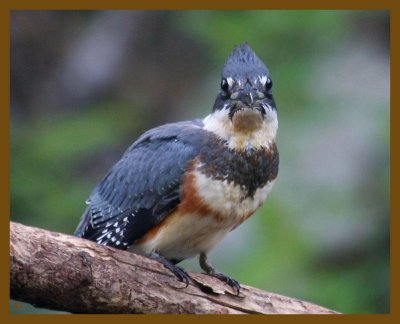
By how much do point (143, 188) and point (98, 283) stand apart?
25.8 inches

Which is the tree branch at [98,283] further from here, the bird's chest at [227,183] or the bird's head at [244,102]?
the bird's head at [244,102]

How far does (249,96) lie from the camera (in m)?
3.38

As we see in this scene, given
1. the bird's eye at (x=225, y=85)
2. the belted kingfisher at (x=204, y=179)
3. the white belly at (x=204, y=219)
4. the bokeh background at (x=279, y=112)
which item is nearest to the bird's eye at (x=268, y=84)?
the belted kingfisher at (x=204, y=179)

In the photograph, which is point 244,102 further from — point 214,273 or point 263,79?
point 214,273

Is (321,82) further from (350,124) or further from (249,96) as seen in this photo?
(249,96)

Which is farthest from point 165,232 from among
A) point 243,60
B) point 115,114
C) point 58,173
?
point 115,114

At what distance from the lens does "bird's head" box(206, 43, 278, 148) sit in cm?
341

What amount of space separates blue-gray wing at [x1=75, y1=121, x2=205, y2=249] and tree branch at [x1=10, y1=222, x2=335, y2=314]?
0.90 ft

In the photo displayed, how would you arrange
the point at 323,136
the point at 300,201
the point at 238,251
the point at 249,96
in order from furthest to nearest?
the point at 323,136, the point at 300,201, the point at 238,251, the point at 249,96

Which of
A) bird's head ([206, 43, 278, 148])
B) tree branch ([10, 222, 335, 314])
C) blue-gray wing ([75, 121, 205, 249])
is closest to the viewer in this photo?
tree branch ([10, 222, 335, 314])

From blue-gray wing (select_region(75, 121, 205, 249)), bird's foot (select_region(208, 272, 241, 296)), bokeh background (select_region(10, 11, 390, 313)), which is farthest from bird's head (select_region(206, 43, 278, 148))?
bokeh background (select_region(10, 11, 390, 313))

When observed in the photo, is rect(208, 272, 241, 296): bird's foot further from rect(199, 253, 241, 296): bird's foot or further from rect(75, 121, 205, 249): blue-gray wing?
rect(75, 121, 205, 249): blue-gray wing

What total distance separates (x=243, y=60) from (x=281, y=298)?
94cm

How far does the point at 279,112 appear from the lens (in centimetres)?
519
